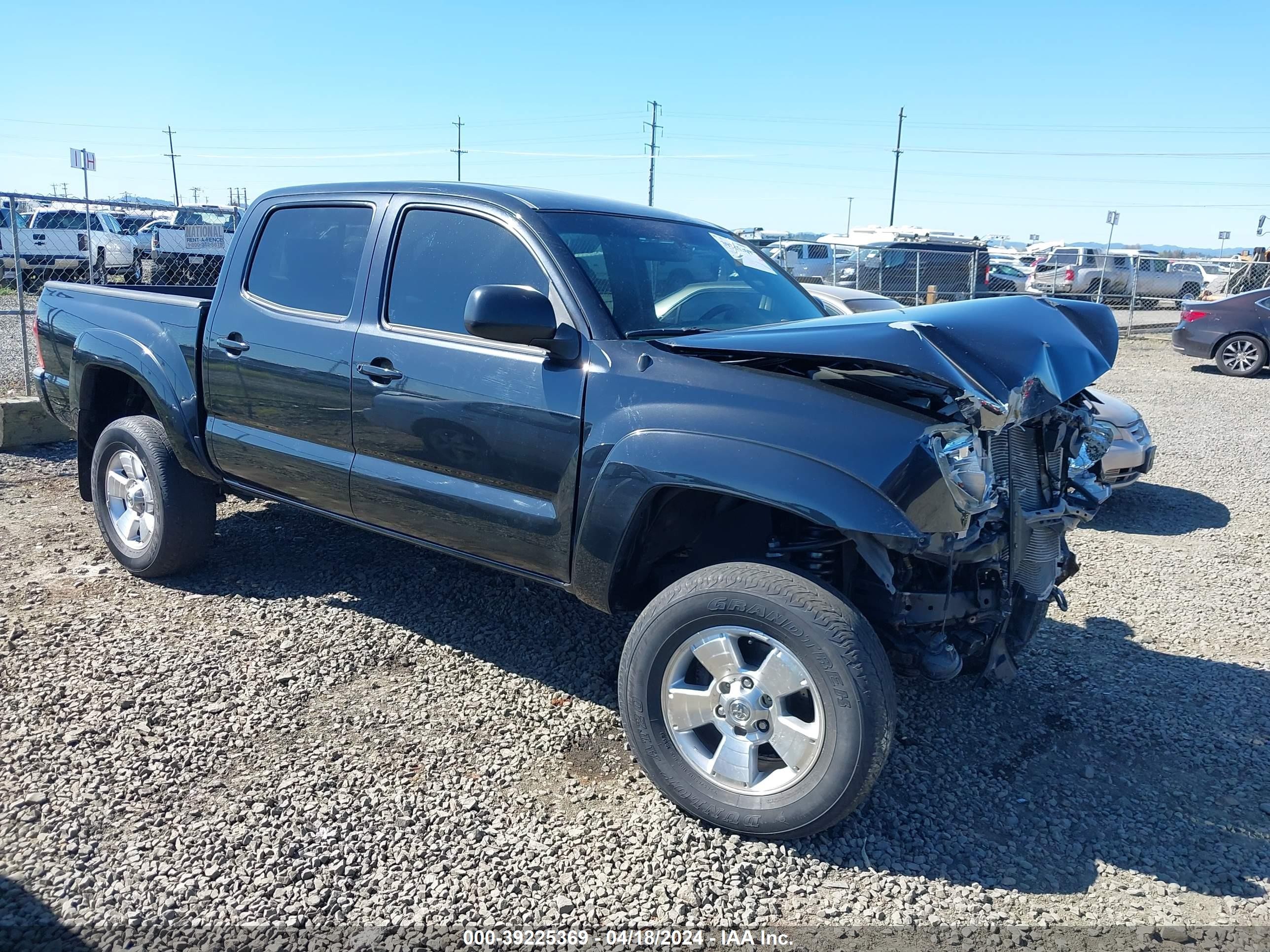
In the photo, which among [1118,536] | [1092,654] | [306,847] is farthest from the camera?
[1118,536]

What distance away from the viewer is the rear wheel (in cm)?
1477

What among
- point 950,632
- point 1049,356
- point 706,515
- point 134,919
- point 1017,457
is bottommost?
point 134,919

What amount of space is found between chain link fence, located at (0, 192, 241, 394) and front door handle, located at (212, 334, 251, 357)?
7.44 feet

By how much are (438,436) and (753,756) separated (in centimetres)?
170

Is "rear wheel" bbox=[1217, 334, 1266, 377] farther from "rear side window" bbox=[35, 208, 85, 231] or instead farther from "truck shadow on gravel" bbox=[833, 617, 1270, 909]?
"rear side window" bbox=[35, 208, 85, 231]

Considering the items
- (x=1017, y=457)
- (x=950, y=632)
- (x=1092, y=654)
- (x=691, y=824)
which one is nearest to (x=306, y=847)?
(x=691, y=824)

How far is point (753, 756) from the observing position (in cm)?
305

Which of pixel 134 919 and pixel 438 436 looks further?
pixel 438 436

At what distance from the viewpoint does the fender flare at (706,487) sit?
111 inches

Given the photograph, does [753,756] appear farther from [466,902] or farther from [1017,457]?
[1017,457]

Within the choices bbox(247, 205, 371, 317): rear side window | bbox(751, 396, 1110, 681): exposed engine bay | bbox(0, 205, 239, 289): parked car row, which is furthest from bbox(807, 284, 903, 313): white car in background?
bbox(0, 205, 239, 289): parked car row

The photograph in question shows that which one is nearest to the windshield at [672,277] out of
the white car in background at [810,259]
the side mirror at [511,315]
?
the side mirror at [511,315]

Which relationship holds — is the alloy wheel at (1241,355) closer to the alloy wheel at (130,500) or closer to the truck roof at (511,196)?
the truck roof at (511,196)

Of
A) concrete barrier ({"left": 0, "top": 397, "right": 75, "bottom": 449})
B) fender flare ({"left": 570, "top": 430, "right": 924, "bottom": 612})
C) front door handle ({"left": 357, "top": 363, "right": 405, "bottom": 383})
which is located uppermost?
front door handle ({"left": 357, "top": 363, "right": 405, "bottom": 383})
